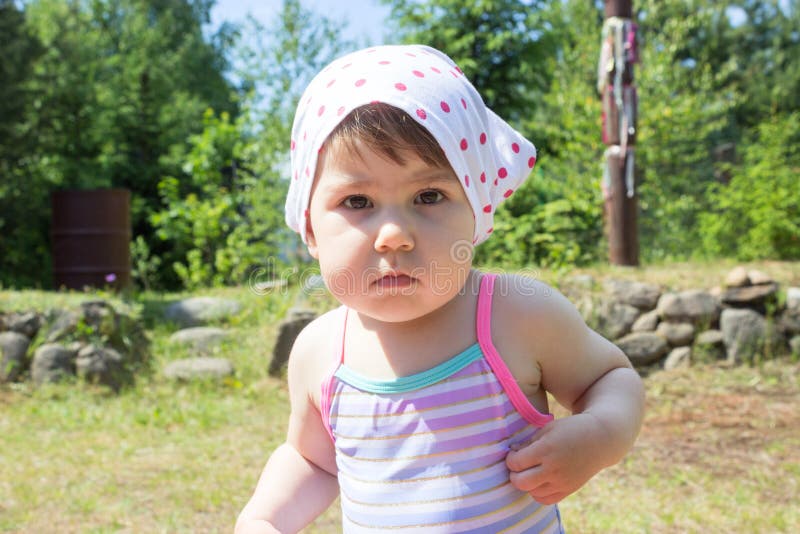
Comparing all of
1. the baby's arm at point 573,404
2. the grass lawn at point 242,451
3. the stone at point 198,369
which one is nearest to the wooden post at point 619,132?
the grass lawn at point 242,451

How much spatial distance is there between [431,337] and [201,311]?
5552 mm

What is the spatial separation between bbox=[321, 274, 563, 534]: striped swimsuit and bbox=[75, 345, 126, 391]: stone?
A: 14.5ft

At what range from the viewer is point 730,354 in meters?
5.09

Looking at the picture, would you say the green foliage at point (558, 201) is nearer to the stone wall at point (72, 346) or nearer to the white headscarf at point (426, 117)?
the stone wall at point (72, 346)

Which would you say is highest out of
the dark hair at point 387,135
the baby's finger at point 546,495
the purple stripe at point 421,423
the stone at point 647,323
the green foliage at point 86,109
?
the green foliage at point 86,109

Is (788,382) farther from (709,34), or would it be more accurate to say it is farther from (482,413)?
(709,34)

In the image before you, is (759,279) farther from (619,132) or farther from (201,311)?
(201,311)

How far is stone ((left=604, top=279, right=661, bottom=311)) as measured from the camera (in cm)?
532

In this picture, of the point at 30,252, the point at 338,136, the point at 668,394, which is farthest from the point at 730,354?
the point at 30,252

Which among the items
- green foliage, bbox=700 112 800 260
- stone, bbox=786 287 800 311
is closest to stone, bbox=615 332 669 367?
Result: stone, bbox=786 287 800 311

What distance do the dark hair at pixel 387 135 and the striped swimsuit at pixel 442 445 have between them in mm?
304

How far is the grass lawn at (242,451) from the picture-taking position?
286 centimetres

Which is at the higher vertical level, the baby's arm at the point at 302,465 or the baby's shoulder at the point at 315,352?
the baby's shoulder at the point at 315,352

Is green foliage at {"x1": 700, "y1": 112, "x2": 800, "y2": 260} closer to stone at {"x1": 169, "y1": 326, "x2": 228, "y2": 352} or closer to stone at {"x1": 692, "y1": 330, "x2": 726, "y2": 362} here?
stone at {"x1": 692, "y1": 330, "x2": 726, "y2": 362}
